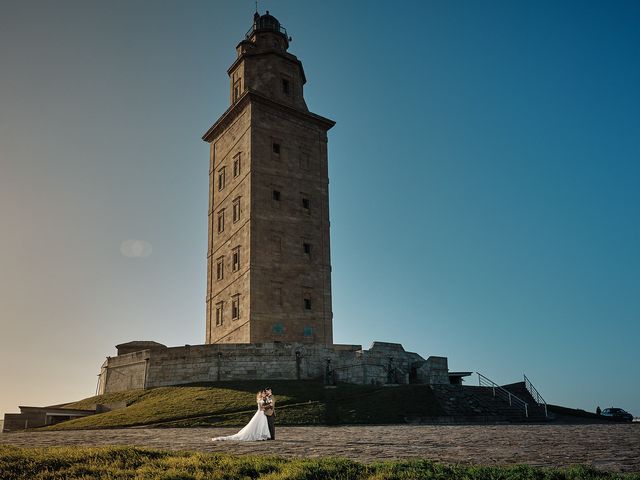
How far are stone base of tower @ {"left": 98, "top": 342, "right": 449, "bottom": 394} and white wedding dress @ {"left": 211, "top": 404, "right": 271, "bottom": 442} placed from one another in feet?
51.5

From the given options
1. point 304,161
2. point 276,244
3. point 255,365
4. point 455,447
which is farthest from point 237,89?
point 455,447

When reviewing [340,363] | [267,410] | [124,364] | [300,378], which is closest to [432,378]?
[340,363]

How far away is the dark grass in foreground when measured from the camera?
9508mm

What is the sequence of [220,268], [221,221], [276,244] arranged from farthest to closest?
[221,221] < [220,268] < [276,244]

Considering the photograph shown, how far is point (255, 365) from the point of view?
3497 cm

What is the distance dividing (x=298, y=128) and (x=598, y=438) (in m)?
36.0

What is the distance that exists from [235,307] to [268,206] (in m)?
7.69

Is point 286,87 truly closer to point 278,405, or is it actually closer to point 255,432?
point 278,405

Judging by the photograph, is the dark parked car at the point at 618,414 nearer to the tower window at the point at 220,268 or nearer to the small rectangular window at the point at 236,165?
the tower window at the point at 220,268

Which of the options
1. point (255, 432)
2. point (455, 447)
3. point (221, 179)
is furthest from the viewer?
point (221, 179)

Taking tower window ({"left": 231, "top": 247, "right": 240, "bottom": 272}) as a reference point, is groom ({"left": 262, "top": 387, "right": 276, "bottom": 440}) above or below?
below

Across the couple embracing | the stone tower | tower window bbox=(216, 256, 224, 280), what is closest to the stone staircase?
the couple embracing

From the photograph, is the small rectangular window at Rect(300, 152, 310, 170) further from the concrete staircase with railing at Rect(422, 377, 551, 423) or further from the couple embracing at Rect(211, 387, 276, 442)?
the couple embracing at Rect(211, 387, 276, 442)

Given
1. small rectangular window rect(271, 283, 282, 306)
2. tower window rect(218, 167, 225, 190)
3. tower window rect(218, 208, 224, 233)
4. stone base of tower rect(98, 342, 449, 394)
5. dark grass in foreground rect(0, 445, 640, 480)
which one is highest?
tower window rect(218, 167, 225, 190)
